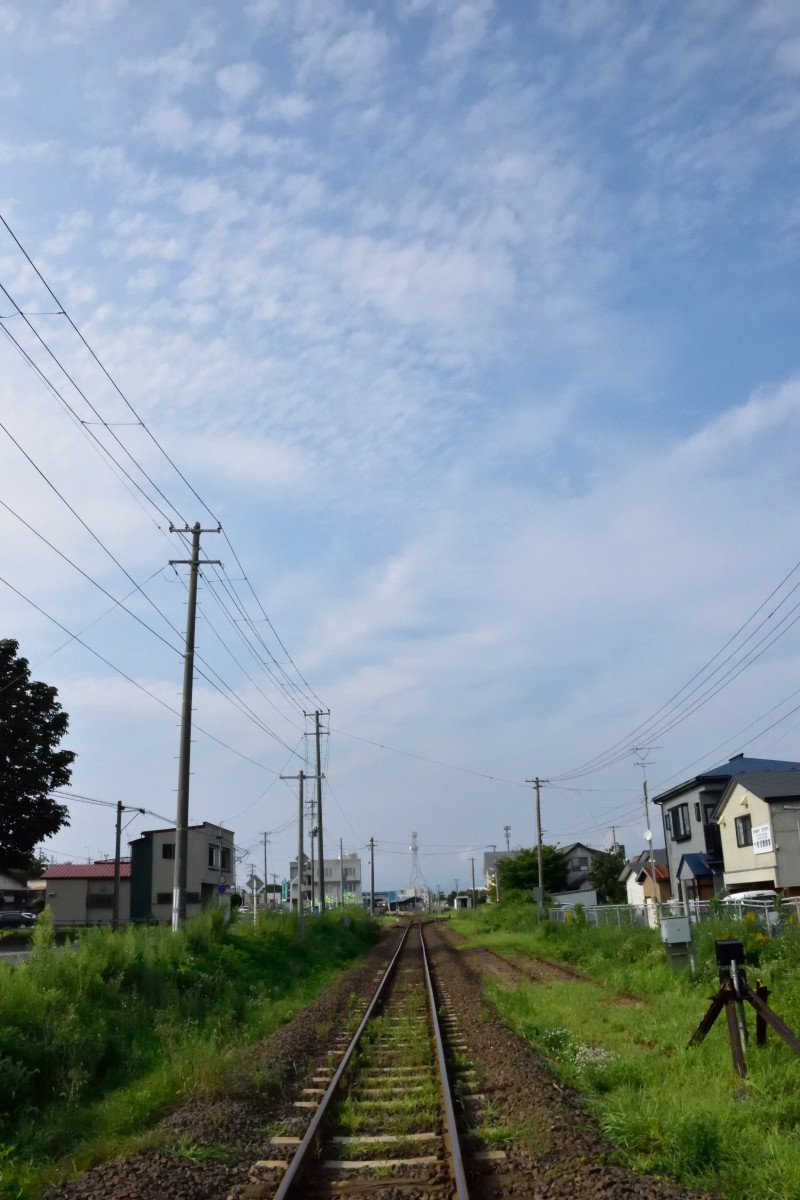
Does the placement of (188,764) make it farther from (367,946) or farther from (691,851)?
(691,851)

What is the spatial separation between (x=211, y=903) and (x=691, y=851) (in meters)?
36.3

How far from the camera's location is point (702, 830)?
51.6 meters

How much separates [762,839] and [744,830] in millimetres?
2676

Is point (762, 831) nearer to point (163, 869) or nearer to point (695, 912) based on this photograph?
point (695, 912)

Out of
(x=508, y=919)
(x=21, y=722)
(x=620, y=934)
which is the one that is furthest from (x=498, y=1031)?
(x=508, y=919)

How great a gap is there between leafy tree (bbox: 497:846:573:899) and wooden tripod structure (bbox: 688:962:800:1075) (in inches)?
2704

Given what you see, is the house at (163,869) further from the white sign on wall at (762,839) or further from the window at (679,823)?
the white sign on wall at (762,839)

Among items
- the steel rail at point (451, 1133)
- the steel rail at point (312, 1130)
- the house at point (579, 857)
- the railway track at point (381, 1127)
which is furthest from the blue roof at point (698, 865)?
the house at point (579, 857)

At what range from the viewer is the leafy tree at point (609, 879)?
7509 cm

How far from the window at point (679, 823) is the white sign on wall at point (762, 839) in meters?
12.8

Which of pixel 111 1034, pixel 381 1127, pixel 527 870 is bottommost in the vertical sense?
pixel 381 1127

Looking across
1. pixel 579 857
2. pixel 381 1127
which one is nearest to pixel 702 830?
pixel 381 1127

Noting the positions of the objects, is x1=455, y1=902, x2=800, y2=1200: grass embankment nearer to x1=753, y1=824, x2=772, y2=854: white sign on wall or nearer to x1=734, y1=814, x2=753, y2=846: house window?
x1=753, y1=824, x2=772, y2=854: white sign on wall

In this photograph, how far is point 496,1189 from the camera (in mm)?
6680
